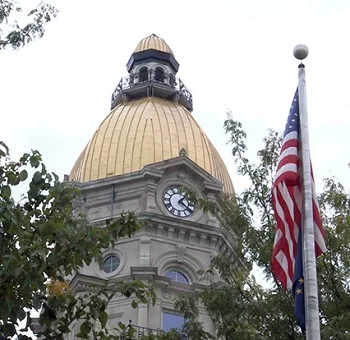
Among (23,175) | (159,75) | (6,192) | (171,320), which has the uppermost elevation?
(159,75)

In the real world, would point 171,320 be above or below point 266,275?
above

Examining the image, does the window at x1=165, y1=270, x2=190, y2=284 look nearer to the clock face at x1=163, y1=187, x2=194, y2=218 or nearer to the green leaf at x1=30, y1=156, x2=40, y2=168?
the clock face at x1=163, y1=187, x2=194, y2=218

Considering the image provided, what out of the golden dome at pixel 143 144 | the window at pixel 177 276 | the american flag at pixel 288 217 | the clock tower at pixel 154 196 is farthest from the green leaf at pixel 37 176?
the golden dome at pixel 143 144

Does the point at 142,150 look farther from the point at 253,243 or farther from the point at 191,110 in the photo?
the point at 253,243

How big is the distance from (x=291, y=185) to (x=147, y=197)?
26882 mm

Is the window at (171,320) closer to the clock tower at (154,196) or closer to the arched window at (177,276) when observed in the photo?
the clock tower at (154,196)

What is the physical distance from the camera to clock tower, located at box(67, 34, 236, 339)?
132 feet

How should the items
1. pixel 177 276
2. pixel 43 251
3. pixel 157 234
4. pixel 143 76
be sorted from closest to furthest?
pixel 43 251 → pixel 177 276 → pixel 157 234 → pixel 143 76

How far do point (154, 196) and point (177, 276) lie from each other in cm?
374

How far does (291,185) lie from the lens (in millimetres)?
15758

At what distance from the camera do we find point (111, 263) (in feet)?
136

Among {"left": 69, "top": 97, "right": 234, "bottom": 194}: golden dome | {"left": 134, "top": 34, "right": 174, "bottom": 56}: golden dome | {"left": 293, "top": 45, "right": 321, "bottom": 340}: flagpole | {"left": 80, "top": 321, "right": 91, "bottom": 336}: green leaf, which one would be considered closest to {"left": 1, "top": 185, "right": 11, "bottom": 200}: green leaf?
{"left": 80, "top": 321, "right": 91, "bottom": 336}: green leaf

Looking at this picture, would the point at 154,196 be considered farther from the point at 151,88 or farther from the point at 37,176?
the point at 37,176

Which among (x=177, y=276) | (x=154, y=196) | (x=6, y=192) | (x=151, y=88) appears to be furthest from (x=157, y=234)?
(x=6, y=192)
